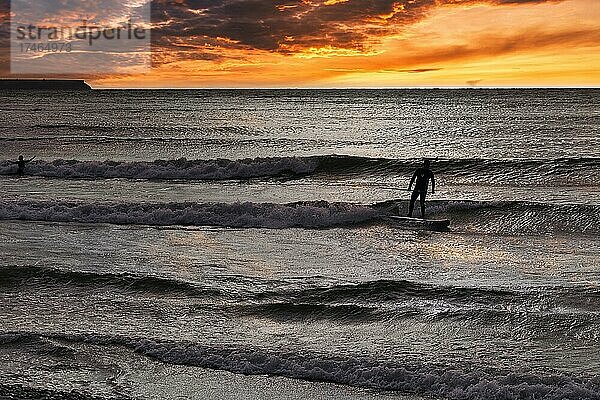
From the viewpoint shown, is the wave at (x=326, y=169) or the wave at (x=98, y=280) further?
the wave at (x=326, y=169)

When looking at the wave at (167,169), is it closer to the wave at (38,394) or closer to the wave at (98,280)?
the wave at (98,280)

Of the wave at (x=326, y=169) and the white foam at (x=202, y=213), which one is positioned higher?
the wave at (x=326, y=169)

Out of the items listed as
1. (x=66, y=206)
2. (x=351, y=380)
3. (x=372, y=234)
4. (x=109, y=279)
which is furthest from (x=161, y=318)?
(x=66, y=206)

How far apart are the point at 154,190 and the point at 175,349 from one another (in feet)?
58.8

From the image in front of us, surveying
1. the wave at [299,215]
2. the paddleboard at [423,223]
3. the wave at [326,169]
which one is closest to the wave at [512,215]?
the wave at [299,215]

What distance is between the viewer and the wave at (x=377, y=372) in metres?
8.55

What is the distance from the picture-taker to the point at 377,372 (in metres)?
9.13

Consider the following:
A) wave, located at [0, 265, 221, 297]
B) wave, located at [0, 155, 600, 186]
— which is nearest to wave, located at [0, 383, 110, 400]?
wave, located at [0, 265, 221, 297]

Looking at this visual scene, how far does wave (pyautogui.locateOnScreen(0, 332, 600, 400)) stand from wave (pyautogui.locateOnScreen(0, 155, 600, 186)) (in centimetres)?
2073

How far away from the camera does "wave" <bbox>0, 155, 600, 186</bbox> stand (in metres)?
31.0

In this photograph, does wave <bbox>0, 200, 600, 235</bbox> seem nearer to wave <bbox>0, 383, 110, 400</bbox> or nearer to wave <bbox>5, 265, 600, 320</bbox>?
wave <bbox>5, 265, 600, 320</bbox>

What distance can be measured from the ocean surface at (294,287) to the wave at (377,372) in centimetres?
3

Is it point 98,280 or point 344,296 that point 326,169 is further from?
point 344,296

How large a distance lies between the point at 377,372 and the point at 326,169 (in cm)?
2491
